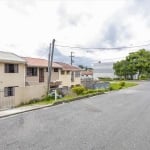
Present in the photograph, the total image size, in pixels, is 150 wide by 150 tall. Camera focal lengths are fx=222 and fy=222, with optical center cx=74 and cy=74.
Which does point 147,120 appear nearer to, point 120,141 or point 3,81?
point 120,141

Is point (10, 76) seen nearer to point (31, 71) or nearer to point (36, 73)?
point (31, 71)

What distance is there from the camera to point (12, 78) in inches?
899

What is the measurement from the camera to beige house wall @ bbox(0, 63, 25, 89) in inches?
845

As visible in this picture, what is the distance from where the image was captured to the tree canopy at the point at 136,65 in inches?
2449

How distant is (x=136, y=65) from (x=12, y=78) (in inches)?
1839

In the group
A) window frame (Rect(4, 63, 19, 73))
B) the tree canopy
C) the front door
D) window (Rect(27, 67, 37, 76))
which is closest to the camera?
window frame (Rect(4, 63, 19, 73))

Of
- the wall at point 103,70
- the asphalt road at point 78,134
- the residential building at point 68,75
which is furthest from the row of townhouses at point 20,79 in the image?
the wall at point 103,70

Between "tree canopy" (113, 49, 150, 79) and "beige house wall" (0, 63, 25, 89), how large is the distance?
4462cm

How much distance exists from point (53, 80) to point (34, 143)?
24.5 m

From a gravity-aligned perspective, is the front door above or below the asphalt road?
above

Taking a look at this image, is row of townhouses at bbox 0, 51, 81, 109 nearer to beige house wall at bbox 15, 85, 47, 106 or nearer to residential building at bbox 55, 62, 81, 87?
beige house wall at bbox 15, 85, 47, 106

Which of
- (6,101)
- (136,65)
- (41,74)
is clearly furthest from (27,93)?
(136,65)

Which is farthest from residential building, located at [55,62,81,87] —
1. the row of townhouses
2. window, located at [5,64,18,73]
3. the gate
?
the gate

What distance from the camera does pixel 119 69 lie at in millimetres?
67562
